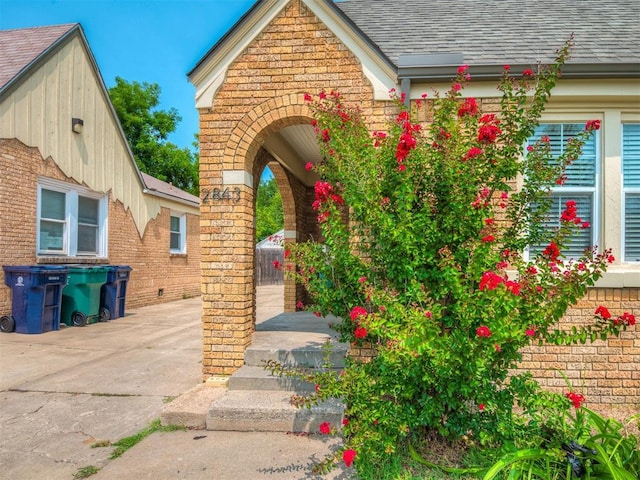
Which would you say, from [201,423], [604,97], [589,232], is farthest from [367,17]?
[201,423]

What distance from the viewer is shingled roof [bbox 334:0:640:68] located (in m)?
5.18

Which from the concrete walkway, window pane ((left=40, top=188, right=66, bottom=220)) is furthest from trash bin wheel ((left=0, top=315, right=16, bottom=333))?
window pane ((left=40, top=188, right=66, bottom=220))

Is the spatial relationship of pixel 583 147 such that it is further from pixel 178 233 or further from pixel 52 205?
pixel 178 233

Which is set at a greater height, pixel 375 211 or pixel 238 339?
pixel 375 211

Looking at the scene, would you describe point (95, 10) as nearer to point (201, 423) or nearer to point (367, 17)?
point (367, 17)

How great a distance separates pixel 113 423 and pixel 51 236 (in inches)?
286

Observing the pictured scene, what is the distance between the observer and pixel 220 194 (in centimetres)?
488

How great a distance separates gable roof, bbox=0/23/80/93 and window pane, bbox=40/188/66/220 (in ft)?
7.98

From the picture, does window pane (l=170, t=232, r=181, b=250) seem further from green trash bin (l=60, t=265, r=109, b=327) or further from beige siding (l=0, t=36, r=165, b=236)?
green trash bin (l=60, t=265, r=109, b=327)

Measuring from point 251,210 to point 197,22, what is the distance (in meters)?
6.45

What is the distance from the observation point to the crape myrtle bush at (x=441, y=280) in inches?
111

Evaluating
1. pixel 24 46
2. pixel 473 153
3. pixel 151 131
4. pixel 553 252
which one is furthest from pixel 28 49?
pixel 151 131

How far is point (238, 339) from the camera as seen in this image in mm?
4777

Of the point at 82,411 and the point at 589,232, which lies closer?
the point at 82,411
